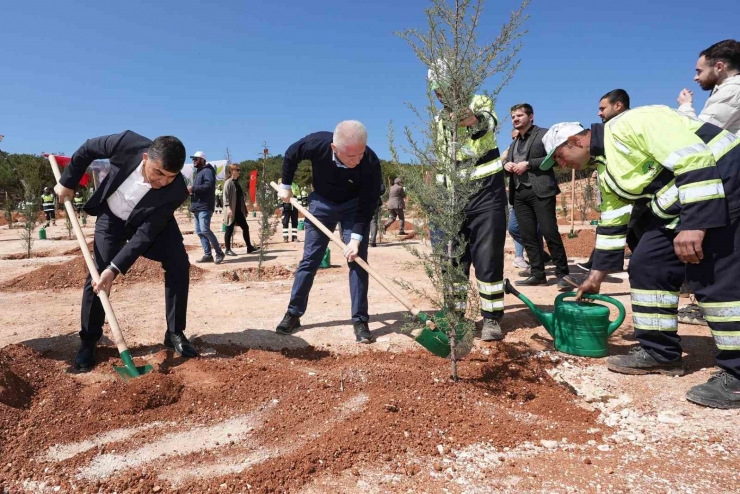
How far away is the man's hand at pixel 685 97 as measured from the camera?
4319mm

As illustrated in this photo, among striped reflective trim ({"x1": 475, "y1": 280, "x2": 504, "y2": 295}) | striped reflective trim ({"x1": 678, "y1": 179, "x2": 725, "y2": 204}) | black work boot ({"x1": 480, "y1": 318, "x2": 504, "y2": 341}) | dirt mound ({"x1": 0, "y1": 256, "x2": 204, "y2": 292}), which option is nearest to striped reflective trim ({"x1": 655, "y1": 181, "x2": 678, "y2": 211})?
striped reflective trim ({"x1": 678, "y1": 179, "x2": 725, "y2": 204})

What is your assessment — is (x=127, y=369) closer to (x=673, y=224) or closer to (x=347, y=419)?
(x=347, y=419)

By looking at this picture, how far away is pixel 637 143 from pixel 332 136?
2.27 meters

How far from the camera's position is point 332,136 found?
3.92m

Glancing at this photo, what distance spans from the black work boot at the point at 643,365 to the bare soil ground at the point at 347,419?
62mm

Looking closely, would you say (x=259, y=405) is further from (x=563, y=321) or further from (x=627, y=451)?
(x=563, y=321)

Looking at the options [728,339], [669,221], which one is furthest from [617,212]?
[728,339]

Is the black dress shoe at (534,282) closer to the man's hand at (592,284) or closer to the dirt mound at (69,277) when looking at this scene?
the man's hand at (592,284)

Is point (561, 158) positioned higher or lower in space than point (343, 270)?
higher

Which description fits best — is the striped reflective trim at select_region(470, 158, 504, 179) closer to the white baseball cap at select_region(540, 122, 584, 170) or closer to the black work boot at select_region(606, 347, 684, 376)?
the white baseball cap at select_region(540, 122, 584, 170)

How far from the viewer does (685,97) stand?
4348 millimetres

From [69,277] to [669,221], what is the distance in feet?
23.9

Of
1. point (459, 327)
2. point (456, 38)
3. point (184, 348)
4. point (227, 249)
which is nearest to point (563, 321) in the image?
point (459, 327)

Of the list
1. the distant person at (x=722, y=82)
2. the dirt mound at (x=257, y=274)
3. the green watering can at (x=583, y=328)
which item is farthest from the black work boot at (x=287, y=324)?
the distant person at (x=722, y=82)
